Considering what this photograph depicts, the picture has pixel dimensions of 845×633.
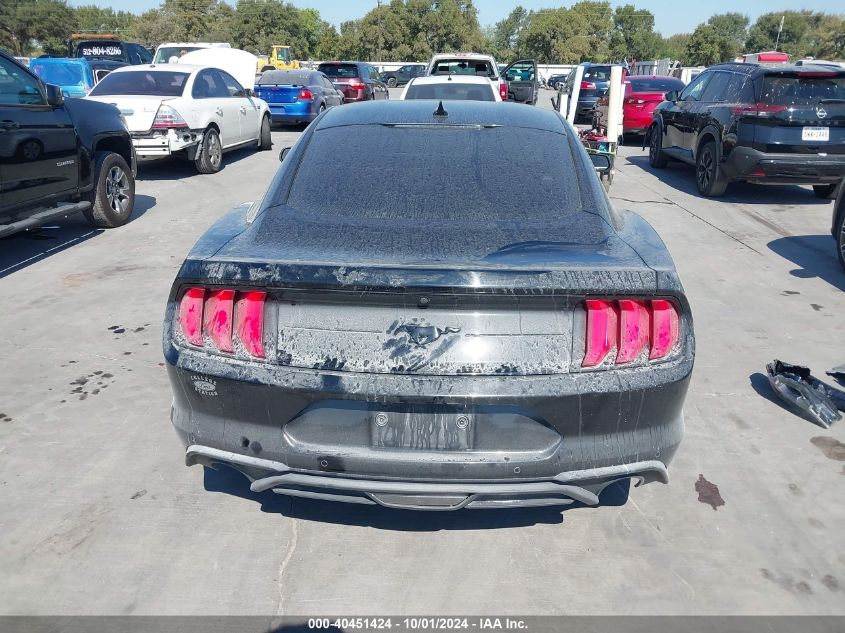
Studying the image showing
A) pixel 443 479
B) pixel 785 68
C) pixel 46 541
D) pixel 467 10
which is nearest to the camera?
pixel 443 479

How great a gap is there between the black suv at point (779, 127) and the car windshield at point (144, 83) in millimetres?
8239

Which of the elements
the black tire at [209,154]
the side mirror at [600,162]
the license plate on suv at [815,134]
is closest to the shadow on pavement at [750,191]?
the license plate on suv at [815,134]

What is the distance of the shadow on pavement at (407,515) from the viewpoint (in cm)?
308

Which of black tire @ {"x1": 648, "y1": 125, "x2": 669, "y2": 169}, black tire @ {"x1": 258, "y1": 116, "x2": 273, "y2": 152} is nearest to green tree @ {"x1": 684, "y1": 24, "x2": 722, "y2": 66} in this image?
black tire @ {"x1": 648, "y1": 125, "x2": 669, "y2": 169}

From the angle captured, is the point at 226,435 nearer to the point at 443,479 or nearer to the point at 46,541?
the point at 443,479

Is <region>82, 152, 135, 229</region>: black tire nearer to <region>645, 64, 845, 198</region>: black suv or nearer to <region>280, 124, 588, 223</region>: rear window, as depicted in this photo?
<region>280, 124, 588, 223</region>: rear window

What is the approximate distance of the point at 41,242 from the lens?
25.4 ft

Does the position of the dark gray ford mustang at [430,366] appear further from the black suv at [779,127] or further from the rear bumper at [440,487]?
the black suv at [779,127]

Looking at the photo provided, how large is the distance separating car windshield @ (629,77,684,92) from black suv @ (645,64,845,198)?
6.42m

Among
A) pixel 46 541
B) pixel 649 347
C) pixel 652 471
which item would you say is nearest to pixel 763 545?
pixel 652 471

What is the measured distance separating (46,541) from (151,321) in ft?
8.74

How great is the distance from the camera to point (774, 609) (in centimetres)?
261

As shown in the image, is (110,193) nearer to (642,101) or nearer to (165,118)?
(165,118)

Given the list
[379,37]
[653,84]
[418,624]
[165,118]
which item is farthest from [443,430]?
[379,37]
